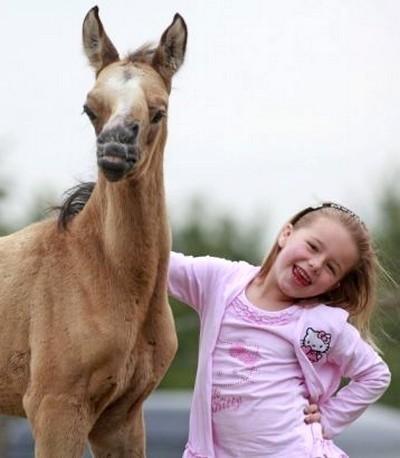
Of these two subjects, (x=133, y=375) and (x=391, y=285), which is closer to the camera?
(x=133, y=375)

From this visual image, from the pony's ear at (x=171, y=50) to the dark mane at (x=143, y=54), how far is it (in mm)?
24

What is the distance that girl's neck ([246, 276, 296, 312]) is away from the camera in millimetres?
6770

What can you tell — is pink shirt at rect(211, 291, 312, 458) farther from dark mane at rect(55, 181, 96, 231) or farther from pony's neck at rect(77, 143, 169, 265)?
dark mane at rect(55, 181, 96, 231)

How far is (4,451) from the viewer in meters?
14.2

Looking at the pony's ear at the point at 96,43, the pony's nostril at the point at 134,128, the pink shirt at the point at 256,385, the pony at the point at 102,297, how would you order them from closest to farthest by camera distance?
the pony's nostril at the point at 134,128 → the pony at the point at 102,297 → the pink shirt at the point at 256,385 → the pony's ear at the point at 96,43

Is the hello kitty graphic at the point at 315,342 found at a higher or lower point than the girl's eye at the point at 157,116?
lower

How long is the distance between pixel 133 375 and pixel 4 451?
781cm

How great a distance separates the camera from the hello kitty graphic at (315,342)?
261 inches

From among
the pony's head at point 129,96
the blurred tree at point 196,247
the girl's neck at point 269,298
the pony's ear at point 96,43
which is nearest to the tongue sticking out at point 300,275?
the girl's neck at point 269,298

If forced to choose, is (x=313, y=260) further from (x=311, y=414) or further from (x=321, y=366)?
(x=311, y=414)

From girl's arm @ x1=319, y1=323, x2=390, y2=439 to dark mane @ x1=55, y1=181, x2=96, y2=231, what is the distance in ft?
4.39

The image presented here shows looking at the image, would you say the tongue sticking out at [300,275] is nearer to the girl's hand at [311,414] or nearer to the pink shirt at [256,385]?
the pink shirt at [256,385]

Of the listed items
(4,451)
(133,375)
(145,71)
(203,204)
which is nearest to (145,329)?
(133,375)

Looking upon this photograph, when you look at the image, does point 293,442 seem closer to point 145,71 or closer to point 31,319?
point 31,319
